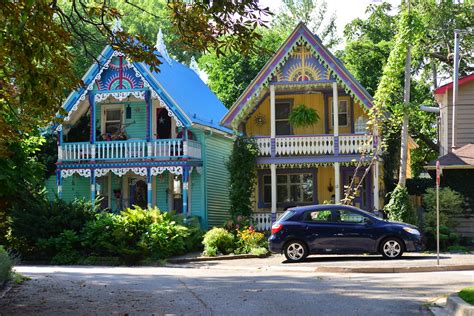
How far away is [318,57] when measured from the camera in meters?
27.8

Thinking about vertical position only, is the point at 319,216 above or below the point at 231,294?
above

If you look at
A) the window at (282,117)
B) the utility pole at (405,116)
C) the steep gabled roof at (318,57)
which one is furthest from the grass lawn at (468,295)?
the window at (282,117)

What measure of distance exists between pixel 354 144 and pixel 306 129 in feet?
10.0

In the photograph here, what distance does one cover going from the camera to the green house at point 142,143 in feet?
99.1

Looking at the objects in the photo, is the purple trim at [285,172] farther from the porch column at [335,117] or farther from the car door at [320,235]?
the car door at [320,235]

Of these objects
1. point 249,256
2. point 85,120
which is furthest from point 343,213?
point 85,120

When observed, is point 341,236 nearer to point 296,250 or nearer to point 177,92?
point 296,250

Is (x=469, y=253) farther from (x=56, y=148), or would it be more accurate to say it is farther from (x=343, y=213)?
(x=56, y=148)

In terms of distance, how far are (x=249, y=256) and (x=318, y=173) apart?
7837 millimetres

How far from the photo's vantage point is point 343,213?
21.1 meters

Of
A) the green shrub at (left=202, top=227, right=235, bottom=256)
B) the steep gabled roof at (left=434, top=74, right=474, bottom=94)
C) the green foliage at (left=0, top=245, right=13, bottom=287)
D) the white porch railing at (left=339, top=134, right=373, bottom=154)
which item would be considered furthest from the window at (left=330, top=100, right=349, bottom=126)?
the green foliage at (left=0, top=245, right=13, bottom=287)

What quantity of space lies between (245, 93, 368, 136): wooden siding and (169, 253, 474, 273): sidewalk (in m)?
8.19

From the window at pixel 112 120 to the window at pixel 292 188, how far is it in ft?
24.2

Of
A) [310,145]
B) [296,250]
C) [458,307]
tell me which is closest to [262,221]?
[310,145]
